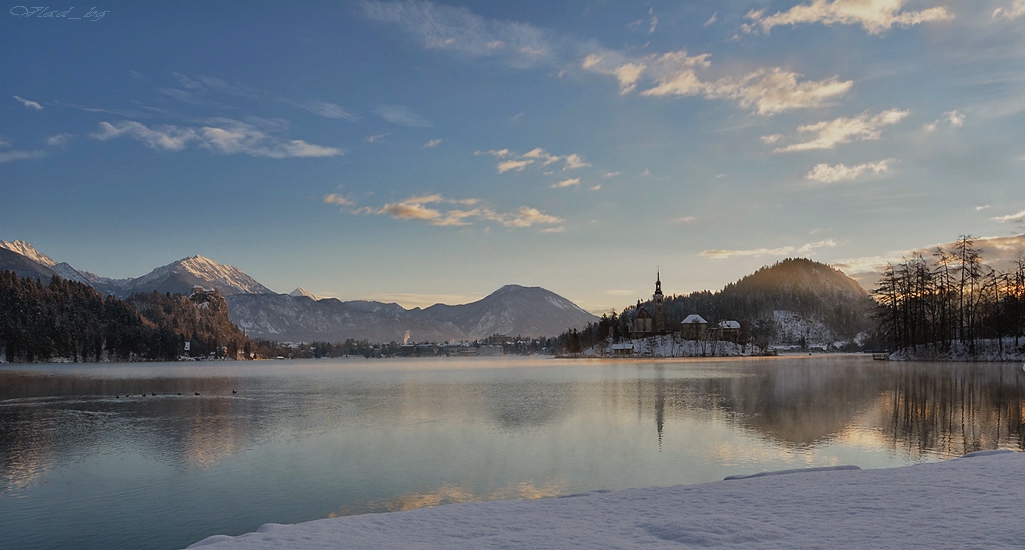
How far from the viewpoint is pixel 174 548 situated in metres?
13.7

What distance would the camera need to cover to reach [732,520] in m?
11.2

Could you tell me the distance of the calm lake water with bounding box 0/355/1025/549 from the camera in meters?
17.0

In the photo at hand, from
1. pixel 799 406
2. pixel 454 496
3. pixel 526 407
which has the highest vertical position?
pixel 454 496

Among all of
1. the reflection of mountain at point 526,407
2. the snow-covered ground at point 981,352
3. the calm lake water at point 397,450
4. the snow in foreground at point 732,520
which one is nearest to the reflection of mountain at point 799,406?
the calm lake water at point 397,450

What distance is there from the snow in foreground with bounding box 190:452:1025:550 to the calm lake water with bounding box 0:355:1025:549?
13.8ft

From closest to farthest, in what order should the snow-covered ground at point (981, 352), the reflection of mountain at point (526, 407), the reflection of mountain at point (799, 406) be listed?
the reflection of mountain at point (799, 406) < the reflection of mountain at point (526, 407) < the snow-covered ground at point (981, 352)

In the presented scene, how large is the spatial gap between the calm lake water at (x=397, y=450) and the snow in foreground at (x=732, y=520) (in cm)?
420

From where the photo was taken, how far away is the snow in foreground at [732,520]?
9.79 m

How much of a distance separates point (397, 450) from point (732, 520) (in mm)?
16849

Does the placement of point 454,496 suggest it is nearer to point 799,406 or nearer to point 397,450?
point 397,450

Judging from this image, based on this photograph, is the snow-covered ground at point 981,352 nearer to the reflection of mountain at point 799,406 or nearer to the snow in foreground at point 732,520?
the reflection of mountain at point 799,406

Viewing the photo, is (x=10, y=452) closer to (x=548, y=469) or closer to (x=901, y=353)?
(x=548, y=469)

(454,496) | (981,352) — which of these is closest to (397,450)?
(454,496)

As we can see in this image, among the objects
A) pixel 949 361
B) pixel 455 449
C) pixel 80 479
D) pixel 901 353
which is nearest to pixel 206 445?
pixel 80 479
